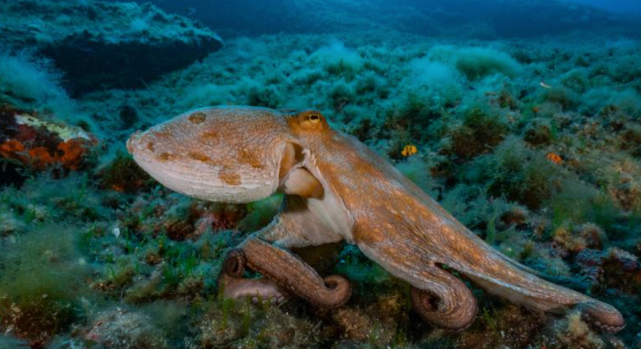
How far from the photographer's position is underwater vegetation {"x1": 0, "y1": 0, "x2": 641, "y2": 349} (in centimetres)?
235

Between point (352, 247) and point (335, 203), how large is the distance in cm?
151

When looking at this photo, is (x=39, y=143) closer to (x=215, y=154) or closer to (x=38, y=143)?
(x=38, y=143)

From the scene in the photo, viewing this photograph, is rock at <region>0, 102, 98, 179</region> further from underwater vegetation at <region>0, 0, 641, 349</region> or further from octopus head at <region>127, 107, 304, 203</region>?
octopus head at <region>127, 107, 304, 203</region>

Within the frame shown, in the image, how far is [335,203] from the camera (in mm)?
2279

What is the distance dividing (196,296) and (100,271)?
101 cm

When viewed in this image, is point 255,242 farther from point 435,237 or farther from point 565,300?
point 565,300

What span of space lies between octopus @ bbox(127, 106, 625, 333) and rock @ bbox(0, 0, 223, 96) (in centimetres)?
1263

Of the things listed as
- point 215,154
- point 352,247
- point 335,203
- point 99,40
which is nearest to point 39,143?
point 215,154

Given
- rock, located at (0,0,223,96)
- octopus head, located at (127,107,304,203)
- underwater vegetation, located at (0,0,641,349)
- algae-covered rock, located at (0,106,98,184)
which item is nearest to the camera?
octopus head, located at (127,107,304,203)

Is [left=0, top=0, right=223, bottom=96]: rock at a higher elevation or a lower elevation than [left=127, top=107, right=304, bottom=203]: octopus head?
lower

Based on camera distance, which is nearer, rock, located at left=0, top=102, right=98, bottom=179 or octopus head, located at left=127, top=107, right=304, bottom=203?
octopus head, located at left=127, top=107, right=304, bottom=203

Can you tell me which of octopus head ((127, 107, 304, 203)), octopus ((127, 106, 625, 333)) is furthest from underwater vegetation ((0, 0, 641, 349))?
octopus head ((127, 107, 304, 203))

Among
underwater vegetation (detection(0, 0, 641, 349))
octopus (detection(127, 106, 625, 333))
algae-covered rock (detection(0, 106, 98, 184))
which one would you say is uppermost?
octopus (detection(127, 106, 625, 333))

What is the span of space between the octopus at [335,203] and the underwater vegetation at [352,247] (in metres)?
0.32
